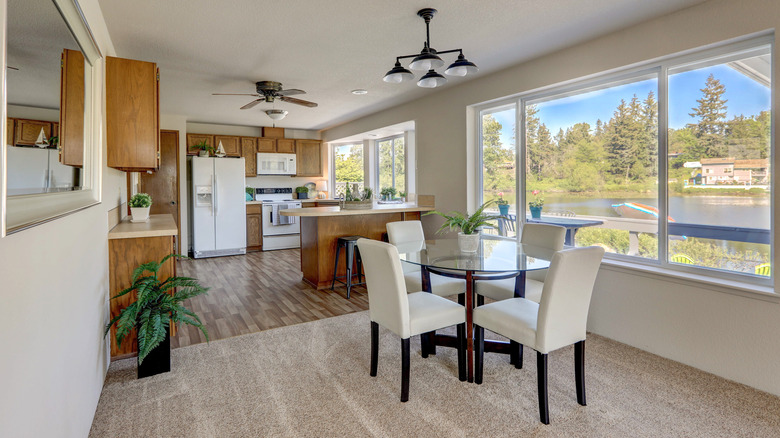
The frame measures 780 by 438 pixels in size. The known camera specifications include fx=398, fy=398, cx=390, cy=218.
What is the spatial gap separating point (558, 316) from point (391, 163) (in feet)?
18.0

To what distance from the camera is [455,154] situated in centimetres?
469

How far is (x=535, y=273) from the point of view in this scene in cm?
317

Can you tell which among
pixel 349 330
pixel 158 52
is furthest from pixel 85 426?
pixel 158 52

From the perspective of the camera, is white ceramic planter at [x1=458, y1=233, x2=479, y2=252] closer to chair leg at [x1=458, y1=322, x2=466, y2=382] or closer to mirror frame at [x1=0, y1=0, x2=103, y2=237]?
chair leg at [x1=458, y1=322, x2=466, y2=382]

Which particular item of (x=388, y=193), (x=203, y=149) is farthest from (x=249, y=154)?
(x=388, y=193)

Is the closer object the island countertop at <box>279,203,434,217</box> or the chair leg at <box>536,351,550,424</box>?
the chair leg at <box>536,351,550,424</box>

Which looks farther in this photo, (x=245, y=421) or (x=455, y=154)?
(x=455, y=154)

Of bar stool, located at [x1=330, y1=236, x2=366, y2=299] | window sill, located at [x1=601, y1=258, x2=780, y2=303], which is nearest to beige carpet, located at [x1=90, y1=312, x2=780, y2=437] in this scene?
window sill, located at [x1=601, y1=258, x2=780, y2=303]

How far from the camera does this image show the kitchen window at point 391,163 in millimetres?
6938

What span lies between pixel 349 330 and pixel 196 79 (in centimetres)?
317

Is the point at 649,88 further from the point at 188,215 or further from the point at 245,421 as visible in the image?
the point at 188,215

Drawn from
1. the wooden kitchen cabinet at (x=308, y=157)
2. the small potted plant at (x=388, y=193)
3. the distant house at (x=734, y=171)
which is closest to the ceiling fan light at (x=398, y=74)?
the distant house at (x=734, y=171)

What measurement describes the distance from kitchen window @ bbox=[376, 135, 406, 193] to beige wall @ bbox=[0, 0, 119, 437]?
505 centimetres

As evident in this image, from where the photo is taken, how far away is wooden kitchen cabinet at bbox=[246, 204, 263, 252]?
720 centimetres
